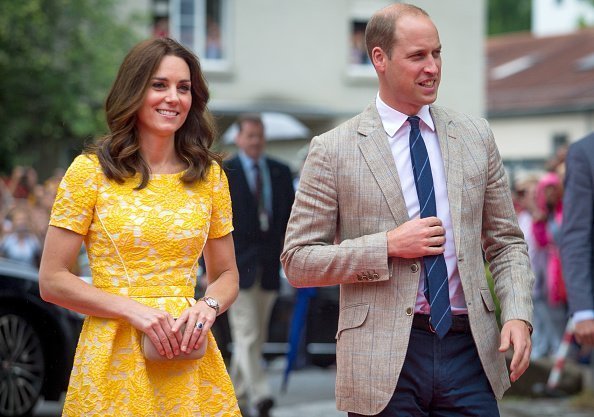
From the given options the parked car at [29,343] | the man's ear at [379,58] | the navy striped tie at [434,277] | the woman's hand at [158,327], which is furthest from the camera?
the parked car at [29,343]

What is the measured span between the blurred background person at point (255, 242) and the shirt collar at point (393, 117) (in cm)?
543

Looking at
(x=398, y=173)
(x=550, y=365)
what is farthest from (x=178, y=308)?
(x=550, y=365)

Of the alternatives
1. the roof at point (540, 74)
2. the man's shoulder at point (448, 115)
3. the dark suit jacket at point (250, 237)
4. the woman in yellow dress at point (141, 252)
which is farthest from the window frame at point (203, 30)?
the woman in yellow dress at point (141, 252)

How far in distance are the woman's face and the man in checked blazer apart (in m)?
0.48

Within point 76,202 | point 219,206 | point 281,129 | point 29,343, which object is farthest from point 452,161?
point 281,129

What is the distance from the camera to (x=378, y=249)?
433 cm

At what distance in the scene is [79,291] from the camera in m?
4.30

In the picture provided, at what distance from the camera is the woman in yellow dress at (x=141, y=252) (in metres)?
4.30

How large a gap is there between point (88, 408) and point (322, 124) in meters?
26.3

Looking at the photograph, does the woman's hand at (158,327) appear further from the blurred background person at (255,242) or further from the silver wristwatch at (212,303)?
the blurred background person at (255,242)

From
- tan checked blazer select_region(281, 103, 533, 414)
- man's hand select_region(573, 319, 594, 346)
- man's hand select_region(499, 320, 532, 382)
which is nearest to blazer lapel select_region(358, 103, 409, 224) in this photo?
tan checked blazer select_region(281, 103, 533, 414)

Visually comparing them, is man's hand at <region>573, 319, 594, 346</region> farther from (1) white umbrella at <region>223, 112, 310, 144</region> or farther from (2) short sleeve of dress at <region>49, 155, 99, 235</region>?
(1) white umbrella at <region>223, 112, 310, 144</region>

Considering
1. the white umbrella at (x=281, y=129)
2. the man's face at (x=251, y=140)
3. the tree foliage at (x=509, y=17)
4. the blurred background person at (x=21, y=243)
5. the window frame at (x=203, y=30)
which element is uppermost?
the tree foliage at (x=509, y=17)

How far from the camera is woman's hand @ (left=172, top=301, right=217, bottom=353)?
14.0ft
